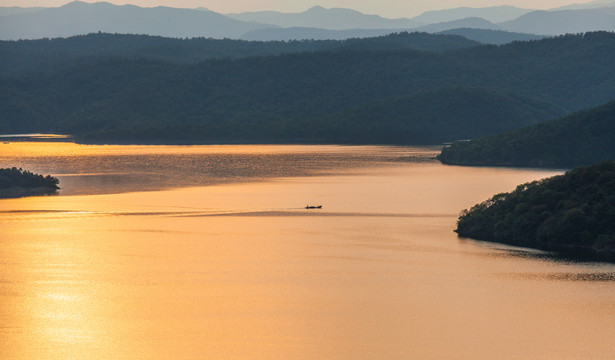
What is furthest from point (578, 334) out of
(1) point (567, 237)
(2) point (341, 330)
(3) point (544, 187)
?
(3) point (544, 187)

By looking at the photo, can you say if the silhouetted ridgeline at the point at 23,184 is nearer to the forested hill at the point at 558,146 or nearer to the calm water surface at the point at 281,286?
the calm water surface at the point at 281,286

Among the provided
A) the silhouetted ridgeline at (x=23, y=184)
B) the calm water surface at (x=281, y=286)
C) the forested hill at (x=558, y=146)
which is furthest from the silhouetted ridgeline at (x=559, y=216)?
the forested hill at (x=558, y=146)

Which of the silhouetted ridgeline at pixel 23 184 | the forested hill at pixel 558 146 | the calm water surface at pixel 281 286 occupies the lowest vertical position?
the calm water surface at pixel 281 286

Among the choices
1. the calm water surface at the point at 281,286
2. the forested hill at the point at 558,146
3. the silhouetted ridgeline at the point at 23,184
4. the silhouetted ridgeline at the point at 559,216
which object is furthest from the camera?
the forested hill at the point at 558,146

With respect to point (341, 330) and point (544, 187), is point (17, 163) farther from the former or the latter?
point (341, 330)

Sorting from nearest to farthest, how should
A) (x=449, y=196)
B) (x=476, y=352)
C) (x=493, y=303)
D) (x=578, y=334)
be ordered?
1. (x=476, y=352)
2. (x=578, y=334)
3. (x=493, y=303)
4. (x=449, y=196)

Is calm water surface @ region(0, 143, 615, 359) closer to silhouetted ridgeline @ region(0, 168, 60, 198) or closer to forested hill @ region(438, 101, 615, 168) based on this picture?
silhouetted ridgeline @ region(0, 168, 60, 198)
